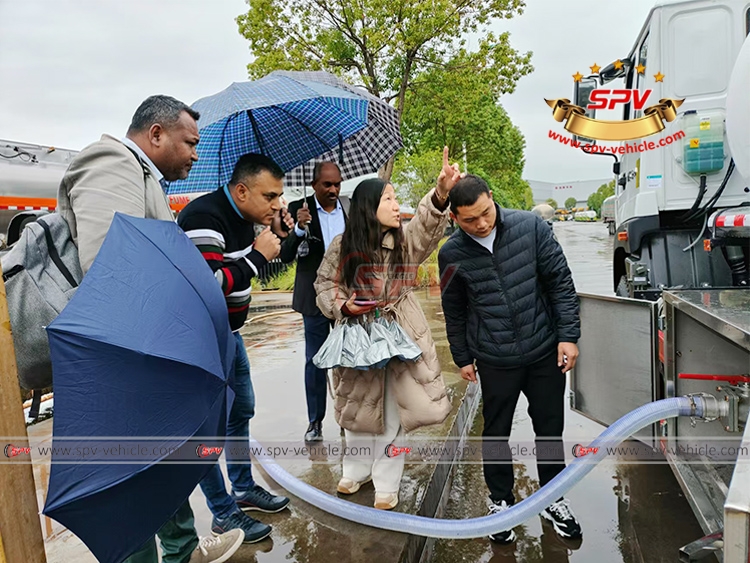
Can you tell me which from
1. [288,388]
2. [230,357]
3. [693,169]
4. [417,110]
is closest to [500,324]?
[230,357]

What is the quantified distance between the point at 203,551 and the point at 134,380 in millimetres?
1425

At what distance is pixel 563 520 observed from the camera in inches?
107

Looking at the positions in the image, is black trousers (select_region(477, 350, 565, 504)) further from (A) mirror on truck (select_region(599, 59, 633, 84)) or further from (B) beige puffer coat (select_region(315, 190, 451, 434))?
(A) mirror on truck (select_region(599, 59, 633, 84))

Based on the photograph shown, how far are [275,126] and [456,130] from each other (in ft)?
45.4

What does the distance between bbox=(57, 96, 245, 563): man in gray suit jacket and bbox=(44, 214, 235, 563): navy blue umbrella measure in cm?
11

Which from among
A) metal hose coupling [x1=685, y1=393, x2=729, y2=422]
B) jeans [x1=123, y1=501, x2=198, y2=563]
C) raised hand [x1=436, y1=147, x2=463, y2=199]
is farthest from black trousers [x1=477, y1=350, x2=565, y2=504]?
jeans [x1=123, y1=501, x2=198, y2=563]

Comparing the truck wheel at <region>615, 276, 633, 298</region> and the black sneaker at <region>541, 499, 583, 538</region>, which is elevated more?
the truck wheel at <region>615, 276, 633, 298</region>

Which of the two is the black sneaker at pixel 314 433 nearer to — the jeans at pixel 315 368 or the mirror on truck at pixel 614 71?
the jeans at pixel 315 368

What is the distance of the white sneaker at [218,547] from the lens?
236cm

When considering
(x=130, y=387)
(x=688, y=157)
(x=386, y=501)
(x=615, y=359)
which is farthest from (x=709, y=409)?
(x=688, y=157)

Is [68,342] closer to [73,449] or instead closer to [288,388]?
[73,449]

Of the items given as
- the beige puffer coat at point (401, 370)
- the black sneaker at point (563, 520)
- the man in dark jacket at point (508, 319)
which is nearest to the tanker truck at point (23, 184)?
the beige puffer coat at point (401, 370)

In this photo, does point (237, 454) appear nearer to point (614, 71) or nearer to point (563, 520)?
point (563, 520)

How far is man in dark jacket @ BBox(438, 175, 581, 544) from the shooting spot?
259cm
